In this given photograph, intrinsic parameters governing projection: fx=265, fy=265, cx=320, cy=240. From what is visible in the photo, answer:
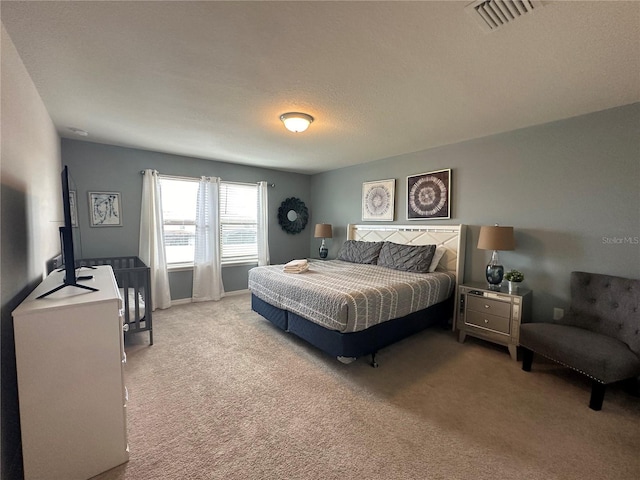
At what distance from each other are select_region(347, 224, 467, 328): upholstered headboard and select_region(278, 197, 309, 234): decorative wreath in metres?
1.56

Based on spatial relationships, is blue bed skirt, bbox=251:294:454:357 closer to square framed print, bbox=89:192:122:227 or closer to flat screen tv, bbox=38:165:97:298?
flat screen tv, bbox=38:165:97:298

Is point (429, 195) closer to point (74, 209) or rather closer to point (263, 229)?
point (263, 229)

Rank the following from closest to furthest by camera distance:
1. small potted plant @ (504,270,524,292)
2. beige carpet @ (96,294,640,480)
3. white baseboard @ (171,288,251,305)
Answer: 1. beige carpet @ (96,294,640,480)
2. small potted plant @ (504,270,524,292)
3. white baseboard @ (171,288,251,305)

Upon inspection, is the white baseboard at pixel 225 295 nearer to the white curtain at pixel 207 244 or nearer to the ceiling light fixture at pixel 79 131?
the white curtain at pixel 207 244

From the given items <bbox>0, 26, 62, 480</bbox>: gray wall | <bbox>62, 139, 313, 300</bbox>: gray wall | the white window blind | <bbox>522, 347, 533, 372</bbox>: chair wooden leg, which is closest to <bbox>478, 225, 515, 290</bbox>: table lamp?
<bbox>522, 347, 533, 372</bbox>: chair wooden leg

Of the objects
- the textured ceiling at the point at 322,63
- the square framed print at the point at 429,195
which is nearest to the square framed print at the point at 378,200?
the square framed print at the point at 429,195

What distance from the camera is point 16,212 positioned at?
63.5 inches

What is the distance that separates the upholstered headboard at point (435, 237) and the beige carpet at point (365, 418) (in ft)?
3.54

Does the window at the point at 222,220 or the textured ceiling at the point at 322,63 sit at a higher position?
the textured ceiling at the point at 322,63

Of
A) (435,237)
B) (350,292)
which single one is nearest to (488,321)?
(435,237)

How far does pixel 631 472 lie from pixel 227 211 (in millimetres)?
5219

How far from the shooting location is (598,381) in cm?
195

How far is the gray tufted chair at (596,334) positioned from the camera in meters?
1.95

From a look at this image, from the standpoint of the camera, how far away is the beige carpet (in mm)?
1500
